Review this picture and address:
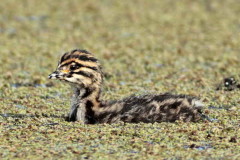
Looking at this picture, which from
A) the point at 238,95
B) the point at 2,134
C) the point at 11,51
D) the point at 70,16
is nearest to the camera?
the point at 2,134

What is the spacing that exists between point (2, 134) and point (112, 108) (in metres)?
2.06

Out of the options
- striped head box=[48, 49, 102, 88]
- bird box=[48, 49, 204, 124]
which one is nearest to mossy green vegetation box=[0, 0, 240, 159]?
bird box=[48, 49, 204, 124]

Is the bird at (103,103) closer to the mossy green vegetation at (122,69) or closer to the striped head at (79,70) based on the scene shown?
the striped head at (79,70)

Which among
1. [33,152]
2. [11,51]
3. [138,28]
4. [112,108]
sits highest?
[138,28]

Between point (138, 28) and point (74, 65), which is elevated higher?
point (138, 28)

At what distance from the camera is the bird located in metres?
10.8

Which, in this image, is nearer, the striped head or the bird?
the bird

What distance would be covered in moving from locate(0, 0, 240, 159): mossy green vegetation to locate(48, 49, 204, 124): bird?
0.27m

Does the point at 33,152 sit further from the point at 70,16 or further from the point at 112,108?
the point at 70,16

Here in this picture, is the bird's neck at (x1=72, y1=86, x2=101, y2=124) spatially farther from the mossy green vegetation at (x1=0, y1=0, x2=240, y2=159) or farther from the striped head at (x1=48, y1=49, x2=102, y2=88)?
the mossy green vegetation at (x1=0, y1=0, x2=240, y2=159)

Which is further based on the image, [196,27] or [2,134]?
[196,27]

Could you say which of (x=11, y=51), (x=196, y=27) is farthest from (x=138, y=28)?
(x=11, y=51)

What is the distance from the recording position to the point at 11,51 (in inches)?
714

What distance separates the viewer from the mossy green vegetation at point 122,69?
9.29m
